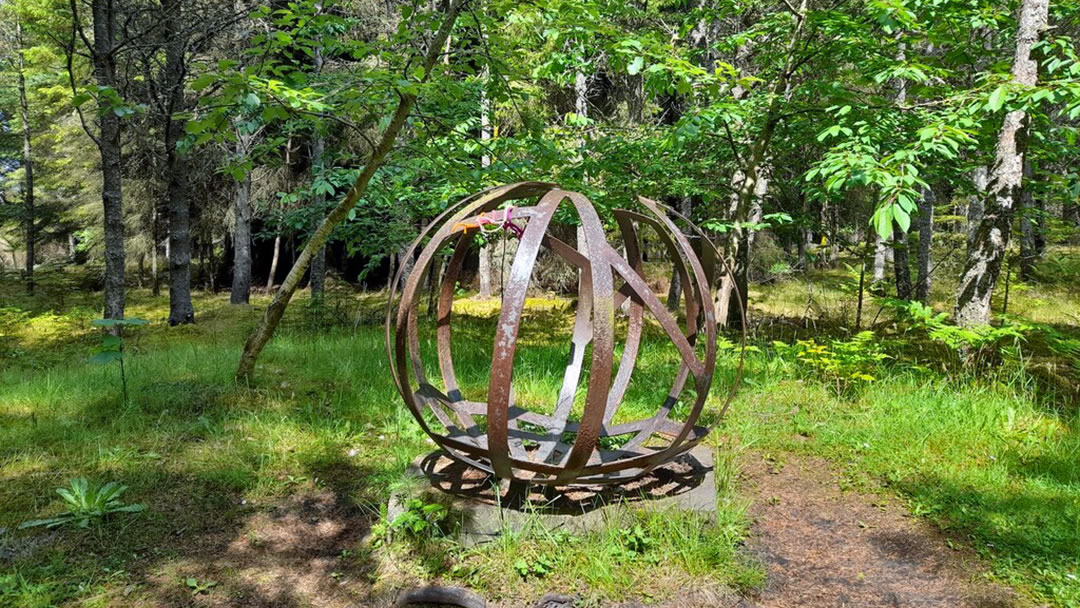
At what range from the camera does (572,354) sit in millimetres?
4766

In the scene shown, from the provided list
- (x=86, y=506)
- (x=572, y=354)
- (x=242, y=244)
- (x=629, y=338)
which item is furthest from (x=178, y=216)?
(x=629, y=338)

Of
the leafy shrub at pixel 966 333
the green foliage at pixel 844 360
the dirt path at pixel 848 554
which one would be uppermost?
the leafy shrub at pixel 966 333

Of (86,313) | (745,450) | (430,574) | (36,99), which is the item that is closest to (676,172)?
(745,450)

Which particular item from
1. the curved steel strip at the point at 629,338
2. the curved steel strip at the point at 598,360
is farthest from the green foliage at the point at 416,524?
the curved steel strip at the point at 629,338

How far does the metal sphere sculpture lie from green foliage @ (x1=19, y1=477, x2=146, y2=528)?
1.89 meters

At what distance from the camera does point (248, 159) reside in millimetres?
4824

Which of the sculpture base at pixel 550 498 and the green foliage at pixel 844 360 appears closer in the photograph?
the sculpture base at pixel 550 498

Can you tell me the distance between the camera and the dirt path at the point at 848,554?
3008 millimetres

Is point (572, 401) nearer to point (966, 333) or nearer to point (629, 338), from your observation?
point (629, 338)

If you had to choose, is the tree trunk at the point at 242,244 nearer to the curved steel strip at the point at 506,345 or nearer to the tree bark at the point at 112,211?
the tree bark at the point at 112,211

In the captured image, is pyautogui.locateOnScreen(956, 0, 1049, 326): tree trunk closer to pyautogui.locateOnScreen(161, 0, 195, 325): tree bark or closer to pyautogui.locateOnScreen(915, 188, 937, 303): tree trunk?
pyautogui.locateOnScreen(915, 188, 937, 303): tree trunk

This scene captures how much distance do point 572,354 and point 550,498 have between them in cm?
138

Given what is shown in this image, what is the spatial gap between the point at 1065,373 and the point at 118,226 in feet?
37.3

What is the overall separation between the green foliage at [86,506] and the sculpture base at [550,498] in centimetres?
173
